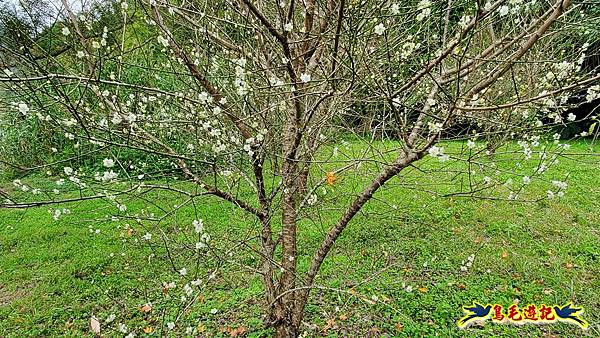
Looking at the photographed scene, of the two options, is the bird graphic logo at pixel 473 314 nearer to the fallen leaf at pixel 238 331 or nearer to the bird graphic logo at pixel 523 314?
the bird graphic logo at pixel 523 314

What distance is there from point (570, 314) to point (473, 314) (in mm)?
762

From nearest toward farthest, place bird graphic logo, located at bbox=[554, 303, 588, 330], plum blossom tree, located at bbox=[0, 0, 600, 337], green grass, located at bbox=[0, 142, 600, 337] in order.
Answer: plum blossom tree, located at bbox=[0, 0, 600, 337]
bird graphic logo, located at bbox=[554, 303, 588, 330]
green grass, located at bbox=[0, 142, 600, 337]

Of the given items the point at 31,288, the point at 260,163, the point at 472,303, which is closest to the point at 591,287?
the point at 472,303

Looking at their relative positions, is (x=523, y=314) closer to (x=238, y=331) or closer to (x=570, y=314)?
(x=570, y=314)

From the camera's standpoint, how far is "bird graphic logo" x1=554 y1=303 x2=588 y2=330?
3.00 metres

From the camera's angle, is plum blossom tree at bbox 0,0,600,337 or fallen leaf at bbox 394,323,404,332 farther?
fallen leaf at bbox 394,323,404,332

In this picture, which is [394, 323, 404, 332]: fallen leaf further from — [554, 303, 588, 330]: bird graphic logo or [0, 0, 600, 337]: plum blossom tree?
[554, 303, 588, 330]: bird graphic logo

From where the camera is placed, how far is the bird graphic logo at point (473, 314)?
3.04 metres

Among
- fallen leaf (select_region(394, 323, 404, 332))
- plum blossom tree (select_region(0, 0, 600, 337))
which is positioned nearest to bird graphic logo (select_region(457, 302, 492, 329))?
fallen leaf (select_region(394, 323, 404, 332))

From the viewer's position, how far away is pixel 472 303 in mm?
3291

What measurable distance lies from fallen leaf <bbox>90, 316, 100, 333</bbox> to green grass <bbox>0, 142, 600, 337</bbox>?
0.17 feet

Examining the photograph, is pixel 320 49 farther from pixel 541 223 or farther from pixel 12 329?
pixel 541 223

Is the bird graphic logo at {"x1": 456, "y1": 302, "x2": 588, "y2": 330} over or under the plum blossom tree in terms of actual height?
under

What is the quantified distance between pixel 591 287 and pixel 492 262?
818 millimetres
